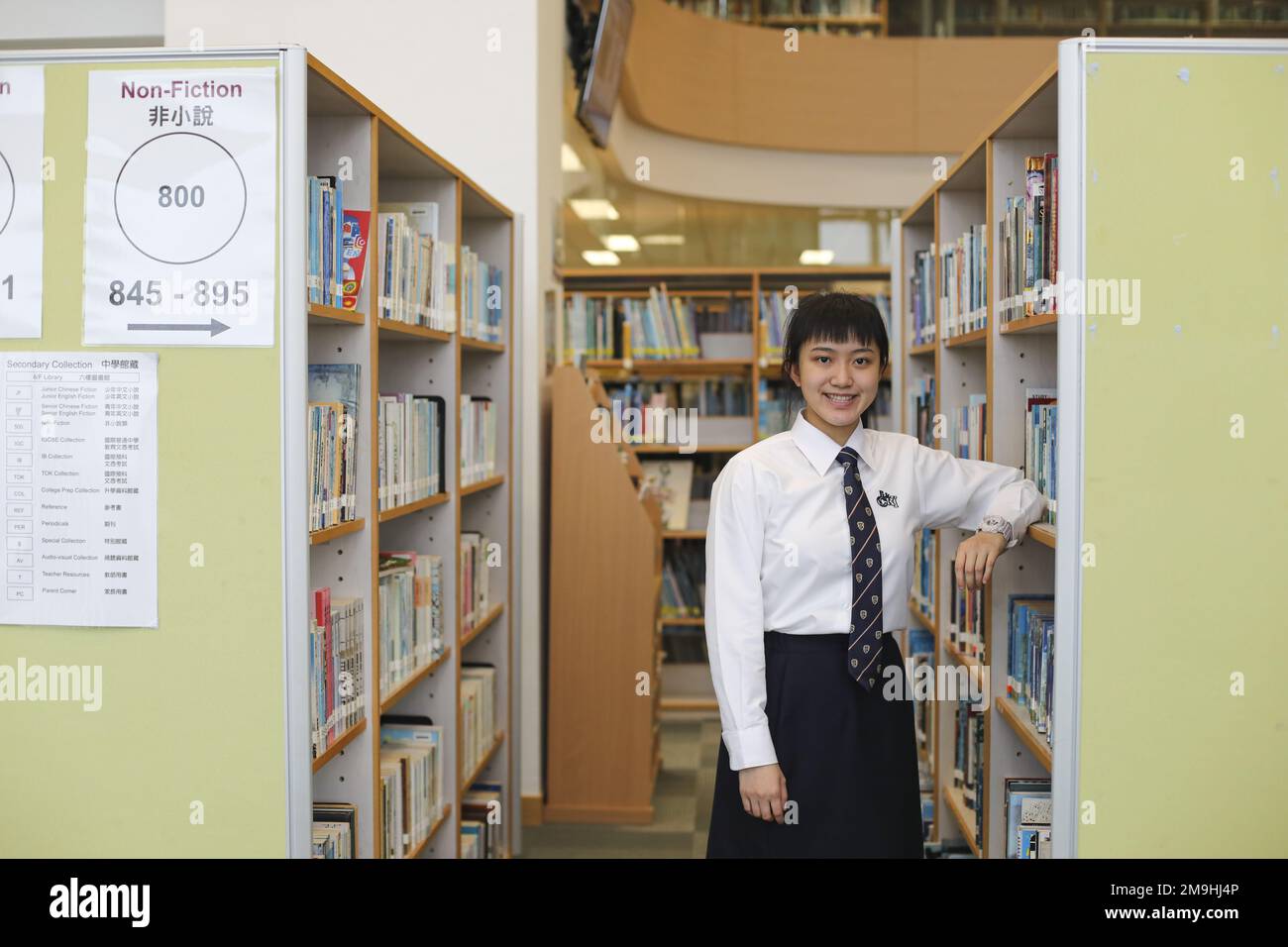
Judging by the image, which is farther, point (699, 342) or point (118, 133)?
point (699, 342)

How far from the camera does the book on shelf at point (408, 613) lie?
272 cm

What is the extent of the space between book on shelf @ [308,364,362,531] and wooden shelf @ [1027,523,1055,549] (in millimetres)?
1391

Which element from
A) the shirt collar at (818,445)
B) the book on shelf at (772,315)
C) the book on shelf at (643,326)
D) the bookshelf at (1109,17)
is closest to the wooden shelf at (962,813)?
the shirt collar at (818,445)

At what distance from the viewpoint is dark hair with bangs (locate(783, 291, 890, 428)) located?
2.18 m

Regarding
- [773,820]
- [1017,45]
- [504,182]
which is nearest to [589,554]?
[504,182]

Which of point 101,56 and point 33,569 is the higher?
point 101,56

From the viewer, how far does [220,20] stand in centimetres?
404

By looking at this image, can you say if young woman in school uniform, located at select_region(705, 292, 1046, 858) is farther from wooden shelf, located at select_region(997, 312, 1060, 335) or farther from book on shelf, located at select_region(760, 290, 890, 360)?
book on shelf, located at select_region(760, 290, 890, 360)

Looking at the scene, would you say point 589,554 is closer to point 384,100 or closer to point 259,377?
point 384,100

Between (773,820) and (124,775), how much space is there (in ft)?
3.98

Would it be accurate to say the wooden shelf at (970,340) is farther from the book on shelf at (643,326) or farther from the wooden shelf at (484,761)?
the book on shelf at (643,326)

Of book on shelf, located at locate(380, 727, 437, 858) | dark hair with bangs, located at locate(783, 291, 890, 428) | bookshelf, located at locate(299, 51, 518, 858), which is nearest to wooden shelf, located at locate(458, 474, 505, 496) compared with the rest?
bookshelf, located at locate(299, 51, 518, 858)

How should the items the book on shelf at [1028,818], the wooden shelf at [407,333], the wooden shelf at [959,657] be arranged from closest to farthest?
the book on shelf at [1028,818] → the wooden shelf at [407,333] → the wooden shelf at [959,657]

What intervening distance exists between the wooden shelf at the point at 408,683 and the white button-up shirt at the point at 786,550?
2.91 feet
